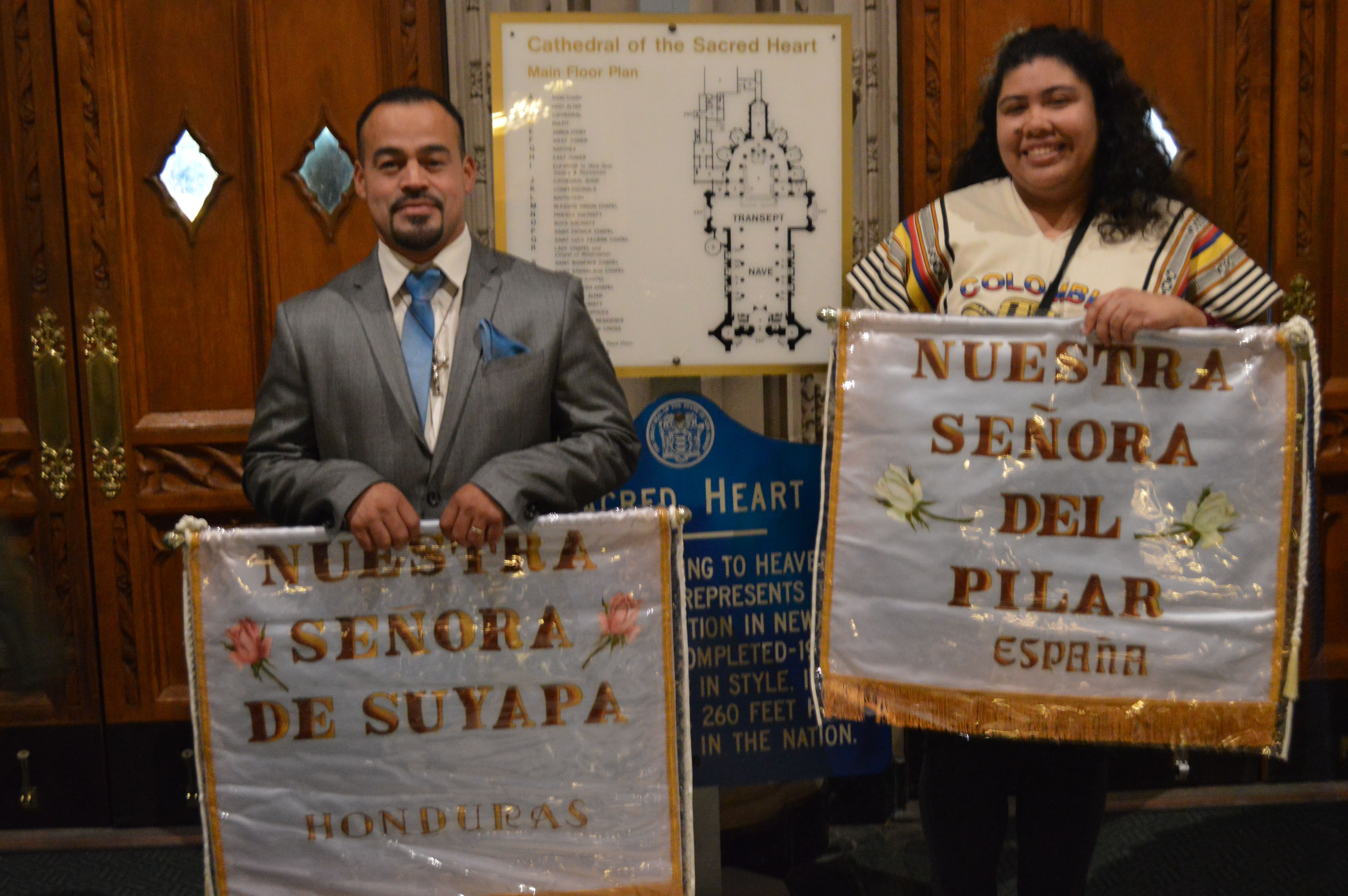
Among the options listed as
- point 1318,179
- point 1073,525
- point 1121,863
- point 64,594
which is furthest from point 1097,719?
point 64,594

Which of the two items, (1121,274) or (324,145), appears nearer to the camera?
(1121,274)

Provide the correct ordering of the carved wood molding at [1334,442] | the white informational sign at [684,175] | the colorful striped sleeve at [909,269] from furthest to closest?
1. the carved wood molding at [1334,442]
2. the white informational sign at [684,175]
3. the colorful striped sleeve at [909,269]

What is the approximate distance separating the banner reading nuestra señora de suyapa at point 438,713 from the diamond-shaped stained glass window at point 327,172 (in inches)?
42.8

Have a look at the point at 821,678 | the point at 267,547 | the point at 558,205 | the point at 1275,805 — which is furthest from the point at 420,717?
the point at 1275,805

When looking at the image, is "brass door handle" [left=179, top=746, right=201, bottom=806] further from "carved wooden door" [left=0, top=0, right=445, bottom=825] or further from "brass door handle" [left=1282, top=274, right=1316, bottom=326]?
"brass door handle" [left=1282, top=274, right=1316, bottom=326]

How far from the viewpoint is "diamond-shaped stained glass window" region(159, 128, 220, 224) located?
91.5 inches

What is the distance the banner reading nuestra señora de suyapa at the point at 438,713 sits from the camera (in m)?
1.55

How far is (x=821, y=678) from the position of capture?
1722 millimetres

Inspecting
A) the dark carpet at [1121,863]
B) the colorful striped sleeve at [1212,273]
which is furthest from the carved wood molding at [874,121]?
the dark carpet at [1121,863]

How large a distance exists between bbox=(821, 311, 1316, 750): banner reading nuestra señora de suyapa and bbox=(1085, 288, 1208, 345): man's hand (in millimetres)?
30

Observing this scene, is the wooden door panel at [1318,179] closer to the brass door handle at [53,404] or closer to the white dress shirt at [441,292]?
the white dress shirt at [441,292]

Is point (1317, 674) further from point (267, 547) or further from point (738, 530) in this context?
point (267, 547)

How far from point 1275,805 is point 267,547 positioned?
2.55 metres

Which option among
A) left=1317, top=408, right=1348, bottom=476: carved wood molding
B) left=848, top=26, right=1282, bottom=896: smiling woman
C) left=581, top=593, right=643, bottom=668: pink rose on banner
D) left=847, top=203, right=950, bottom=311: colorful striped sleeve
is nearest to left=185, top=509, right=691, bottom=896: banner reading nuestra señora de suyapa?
left=581, top=593, right=643, bottom=668: pink rose on banner
